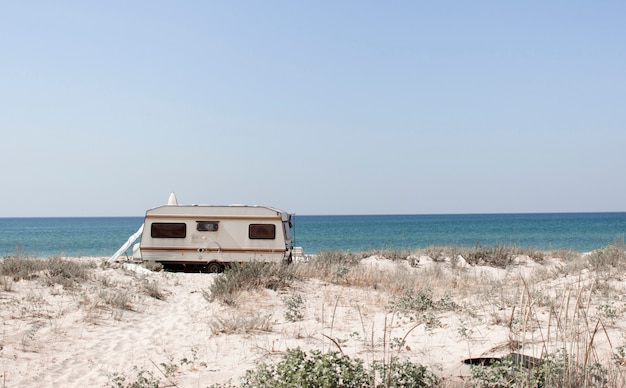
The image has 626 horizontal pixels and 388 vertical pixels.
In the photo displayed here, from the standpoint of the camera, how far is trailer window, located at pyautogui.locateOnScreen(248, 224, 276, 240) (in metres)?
16.5

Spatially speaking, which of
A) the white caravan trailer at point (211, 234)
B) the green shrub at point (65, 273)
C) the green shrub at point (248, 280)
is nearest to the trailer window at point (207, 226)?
the white caravan trailer at point (211, 234)

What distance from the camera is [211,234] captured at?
1669 cm

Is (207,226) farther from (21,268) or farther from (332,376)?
(332,376)

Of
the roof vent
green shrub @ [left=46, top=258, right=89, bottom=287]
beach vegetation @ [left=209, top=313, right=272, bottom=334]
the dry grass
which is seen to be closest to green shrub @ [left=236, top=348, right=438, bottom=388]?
the dry grass

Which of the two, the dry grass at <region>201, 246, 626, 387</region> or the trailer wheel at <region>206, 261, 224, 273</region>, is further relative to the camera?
the trailer wheel at <region>206, 261, 224, 273</region>

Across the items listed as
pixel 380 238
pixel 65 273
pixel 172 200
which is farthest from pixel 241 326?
pixel 380 238

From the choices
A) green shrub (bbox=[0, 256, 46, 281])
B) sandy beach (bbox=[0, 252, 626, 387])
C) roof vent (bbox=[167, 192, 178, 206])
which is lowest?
sandy beach (bbox=[0, 252, 626, 387])

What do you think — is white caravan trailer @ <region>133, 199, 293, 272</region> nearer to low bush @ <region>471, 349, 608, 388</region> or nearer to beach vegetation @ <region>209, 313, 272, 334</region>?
beach vegetation @ <region>209, 313, 272, 334</region>

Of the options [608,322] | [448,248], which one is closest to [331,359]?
[608,322]

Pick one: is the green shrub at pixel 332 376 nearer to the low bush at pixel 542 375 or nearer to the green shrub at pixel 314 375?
the green shrub at pixel 314 375

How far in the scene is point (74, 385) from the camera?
591cm

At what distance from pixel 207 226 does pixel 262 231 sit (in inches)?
66.4

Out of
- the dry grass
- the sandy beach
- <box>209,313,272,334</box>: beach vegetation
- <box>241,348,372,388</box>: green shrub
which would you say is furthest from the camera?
<box>209,313,272,334</box>: beach vegetation

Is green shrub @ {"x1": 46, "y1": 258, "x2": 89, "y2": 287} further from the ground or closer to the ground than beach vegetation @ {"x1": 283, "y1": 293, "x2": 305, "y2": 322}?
further from the ground
